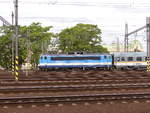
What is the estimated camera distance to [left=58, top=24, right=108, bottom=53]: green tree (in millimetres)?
56406

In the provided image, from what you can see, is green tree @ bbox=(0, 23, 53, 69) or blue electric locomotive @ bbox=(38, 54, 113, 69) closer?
blue electric locomotive @ bbox=(38, 54, 113, 69)

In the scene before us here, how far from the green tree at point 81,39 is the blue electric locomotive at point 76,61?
1585 centimetres

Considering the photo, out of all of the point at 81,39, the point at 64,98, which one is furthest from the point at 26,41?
→ the point at 64,98

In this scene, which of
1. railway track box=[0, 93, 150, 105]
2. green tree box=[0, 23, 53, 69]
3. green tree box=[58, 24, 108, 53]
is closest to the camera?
railway track box=[0, 93, 150, 105]

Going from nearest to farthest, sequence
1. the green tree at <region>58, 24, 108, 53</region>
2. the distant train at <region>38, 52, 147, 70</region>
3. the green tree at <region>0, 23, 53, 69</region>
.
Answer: the distant train at <region>38, 52, 147, 70</region> < the green tree at <region>0, 23, 53, 69</region> < the green tree at <region>58, 24, 108, 53</region>

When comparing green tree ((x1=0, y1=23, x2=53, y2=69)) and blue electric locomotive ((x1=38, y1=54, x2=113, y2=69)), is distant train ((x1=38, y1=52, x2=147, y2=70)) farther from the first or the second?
green tree ((x1=0, y1=23, x2=53, y2=69))

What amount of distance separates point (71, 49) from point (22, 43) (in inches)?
434

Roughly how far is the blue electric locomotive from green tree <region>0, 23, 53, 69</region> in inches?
289

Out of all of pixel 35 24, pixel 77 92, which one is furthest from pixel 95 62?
pixel 77 92

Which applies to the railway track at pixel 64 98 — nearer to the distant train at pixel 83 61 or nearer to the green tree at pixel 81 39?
the distant train at pixel 83 61

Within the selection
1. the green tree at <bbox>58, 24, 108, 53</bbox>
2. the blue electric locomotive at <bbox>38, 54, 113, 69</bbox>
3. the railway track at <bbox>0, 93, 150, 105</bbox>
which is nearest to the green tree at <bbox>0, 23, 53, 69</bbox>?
the green tree at <bbox>58, 24, 108, 53</bbox>

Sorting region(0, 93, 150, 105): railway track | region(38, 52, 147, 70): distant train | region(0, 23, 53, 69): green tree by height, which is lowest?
region(0, 93, 150, 105): railway track

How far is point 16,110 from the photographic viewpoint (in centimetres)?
1020

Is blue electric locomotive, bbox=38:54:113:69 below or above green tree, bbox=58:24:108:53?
below
